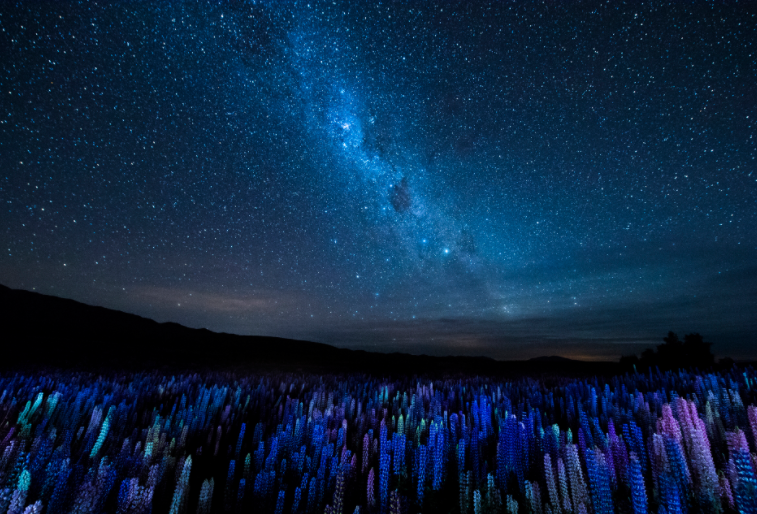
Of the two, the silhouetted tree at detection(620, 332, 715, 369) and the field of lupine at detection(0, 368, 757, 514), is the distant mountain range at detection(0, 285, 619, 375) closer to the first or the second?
the silhouetted tree at detection(620, 332, 715, 369)

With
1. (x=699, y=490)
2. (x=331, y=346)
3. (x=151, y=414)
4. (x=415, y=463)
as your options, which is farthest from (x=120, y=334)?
(x=699, y=490)

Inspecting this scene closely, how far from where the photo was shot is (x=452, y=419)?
13.8 ft

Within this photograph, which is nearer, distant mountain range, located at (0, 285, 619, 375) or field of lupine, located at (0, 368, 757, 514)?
field of lupine, located at (0, 368, 757, 514)

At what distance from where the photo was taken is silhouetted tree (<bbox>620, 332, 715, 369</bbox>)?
11.3m

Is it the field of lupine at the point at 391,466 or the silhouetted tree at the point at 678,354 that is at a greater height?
the silhouetted tree at the point at 678,354

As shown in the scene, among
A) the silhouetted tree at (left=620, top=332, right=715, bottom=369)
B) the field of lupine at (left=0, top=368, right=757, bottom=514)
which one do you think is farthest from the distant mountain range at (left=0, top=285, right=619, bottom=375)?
the field of lupine at (left=0, top=368, right=757, bottom=514)

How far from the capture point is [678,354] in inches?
479

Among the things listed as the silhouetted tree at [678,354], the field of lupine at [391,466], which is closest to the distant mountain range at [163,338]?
the silhouetted tree at [678,354]

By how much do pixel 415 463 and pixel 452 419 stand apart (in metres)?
1.44

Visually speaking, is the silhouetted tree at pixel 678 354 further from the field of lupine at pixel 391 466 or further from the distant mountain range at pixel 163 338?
the field of lupine at pixel 391 466

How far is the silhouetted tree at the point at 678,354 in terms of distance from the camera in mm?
11281

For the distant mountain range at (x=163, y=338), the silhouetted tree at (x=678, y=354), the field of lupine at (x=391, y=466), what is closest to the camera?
the field of lupine at (x=391, y=466)

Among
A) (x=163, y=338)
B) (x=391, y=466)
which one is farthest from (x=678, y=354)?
Answer: (x=163, y=338)

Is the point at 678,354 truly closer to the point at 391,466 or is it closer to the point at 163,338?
the point at 391,466
